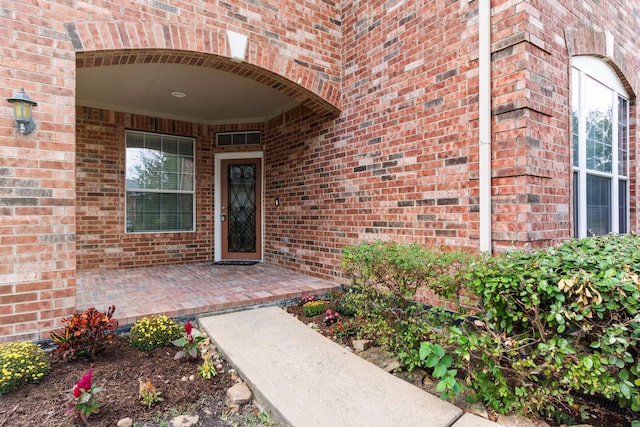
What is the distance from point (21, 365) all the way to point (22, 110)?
6.50 ft

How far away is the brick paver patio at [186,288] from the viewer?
3.66m

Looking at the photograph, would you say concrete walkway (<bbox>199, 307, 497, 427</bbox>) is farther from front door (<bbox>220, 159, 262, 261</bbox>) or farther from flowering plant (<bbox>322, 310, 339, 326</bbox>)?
front door (<bbox>220, 159, 262, 261</bbox>)

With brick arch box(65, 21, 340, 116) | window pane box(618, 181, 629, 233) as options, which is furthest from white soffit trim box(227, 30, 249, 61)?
window pane box(618, 181, 629, 233)

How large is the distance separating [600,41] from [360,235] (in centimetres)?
356

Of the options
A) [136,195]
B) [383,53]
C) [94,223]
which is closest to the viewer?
[383,53]

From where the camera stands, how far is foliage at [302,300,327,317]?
3.84m

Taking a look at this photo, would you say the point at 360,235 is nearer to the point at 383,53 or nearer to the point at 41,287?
the point at 383,53

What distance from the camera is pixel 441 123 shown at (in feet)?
11.4

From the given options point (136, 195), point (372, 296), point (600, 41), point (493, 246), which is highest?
point (600, 41)

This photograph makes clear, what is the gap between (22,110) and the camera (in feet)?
9.05

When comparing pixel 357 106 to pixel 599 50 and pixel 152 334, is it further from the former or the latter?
pixel 152 334

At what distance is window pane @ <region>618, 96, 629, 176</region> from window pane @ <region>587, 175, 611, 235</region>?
0.61 meters

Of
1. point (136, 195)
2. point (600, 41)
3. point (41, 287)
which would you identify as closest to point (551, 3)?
point (600, 41)

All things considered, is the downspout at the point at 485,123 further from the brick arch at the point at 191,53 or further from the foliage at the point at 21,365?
the foliage at the point at 21,365
